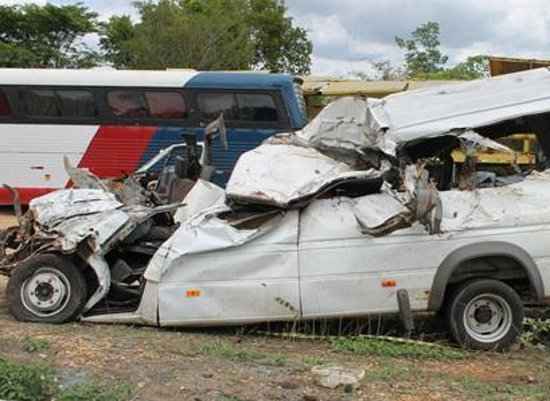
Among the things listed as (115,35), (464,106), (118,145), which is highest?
(115,35)

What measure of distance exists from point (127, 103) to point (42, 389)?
1104 centimetres

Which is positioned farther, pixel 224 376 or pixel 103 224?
pixel 103 224

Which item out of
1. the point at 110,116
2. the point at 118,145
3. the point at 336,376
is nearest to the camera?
the point at 336,376

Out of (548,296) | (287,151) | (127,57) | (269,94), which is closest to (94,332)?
(287,151)

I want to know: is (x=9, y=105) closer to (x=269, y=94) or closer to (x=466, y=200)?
(x=269, y=94)

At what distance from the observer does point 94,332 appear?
623 cm

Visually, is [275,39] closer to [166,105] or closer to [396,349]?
[166,105]

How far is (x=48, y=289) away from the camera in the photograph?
6555mm

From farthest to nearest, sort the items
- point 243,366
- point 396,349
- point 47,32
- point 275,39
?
point 275,39
point 47,32
point 396,349
point 243,366

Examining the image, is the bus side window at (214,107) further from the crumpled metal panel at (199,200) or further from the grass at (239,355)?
the grass at (239,355)

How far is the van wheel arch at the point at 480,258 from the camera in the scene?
19.7 feet

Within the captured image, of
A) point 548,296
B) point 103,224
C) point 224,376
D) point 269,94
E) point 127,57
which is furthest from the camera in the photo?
point 127,57

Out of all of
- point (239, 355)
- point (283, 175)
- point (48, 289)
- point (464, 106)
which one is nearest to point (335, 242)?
point (283, 175)

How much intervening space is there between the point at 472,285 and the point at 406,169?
1.02 m
